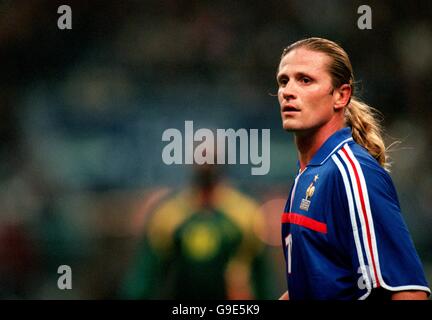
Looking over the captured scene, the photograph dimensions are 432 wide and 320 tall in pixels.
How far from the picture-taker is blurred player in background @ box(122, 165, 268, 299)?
5012 millimetres

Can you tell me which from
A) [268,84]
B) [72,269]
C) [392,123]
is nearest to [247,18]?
[268,84]

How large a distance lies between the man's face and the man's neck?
0.09 feet

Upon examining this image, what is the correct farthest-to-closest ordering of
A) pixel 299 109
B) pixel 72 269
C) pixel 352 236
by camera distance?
pixel 72 269 < pixel 299 109 < pixel 352 236

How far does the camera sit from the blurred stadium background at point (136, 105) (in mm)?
5582

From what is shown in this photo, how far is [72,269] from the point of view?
216 inches

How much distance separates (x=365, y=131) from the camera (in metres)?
2.79

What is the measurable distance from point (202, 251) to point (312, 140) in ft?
8.33

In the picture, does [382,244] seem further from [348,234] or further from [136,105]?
[136,105]

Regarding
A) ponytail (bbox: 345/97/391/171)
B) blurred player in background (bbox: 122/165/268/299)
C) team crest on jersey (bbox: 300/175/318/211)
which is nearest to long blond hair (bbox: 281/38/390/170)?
ponytail (bbox: 345/97/391/171)

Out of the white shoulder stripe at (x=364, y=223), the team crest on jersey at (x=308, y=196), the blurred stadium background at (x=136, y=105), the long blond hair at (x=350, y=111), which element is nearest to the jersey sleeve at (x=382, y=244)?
the white shoulder stripe at (x=364, y=223)

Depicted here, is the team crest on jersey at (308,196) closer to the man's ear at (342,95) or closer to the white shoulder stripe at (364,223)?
the white shoulder stripe at (364,223)

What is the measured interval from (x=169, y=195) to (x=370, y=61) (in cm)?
200

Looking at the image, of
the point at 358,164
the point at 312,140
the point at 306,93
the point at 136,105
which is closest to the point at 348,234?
the point at 358,164

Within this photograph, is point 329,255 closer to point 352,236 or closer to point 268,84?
point 352,236
